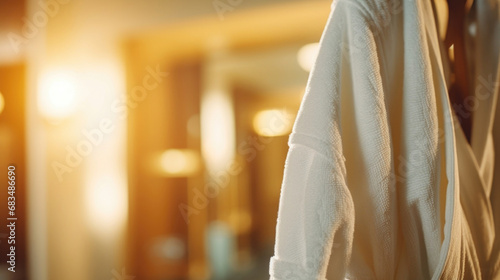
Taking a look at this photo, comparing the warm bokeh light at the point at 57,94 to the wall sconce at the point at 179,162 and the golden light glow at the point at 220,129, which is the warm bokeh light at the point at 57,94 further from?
the golden light glow at the point at 220,129

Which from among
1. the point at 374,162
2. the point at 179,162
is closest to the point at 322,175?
the point at 374,162

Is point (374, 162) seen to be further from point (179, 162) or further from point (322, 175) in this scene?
point (179, 162)

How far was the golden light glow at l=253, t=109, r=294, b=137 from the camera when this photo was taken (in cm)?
501

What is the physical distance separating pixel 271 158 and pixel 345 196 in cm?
527

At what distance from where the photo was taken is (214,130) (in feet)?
13.6

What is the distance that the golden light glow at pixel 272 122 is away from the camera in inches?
197

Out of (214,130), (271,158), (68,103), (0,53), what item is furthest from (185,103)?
(271,158)

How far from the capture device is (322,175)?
42cm

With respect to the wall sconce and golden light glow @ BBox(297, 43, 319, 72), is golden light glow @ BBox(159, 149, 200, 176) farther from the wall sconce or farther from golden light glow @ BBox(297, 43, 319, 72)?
golden light glow @ BBox(297, 43, 319, 72)

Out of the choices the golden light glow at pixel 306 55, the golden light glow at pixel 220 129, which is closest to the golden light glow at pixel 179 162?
the golden light glow at pixel 220 129

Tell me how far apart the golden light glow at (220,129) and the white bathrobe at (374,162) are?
3.47 meters

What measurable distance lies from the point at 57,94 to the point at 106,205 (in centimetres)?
68

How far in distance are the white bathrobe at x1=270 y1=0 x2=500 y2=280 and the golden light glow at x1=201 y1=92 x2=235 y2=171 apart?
347 centimetres

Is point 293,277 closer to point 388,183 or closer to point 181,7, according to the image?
point 388,183
